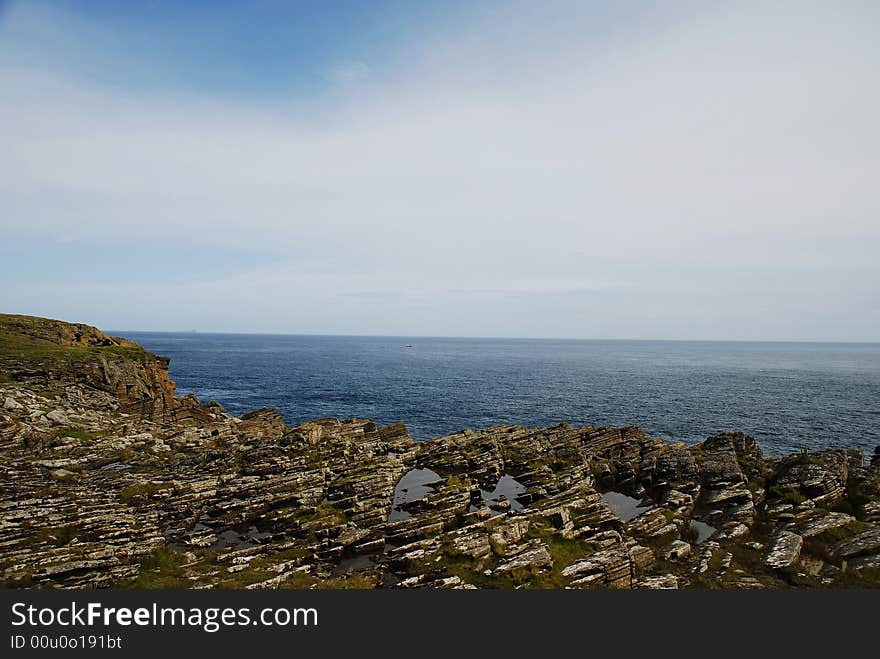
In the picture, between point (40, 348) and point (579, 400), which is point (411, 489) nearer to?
point (40, 348)

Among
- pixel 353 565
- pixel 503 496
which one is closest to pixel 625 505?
pixel 503 496

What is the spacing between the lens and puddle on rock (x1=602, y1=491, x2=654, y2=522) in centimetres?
3428

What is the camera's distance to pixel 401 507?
34094 millimetres

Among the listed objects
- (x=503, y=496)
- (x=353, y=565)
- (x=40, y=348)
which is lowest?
(x=353, y=565)

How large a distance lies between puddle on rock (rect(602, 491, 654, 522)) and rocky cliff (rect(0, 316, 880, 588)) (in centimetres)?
24

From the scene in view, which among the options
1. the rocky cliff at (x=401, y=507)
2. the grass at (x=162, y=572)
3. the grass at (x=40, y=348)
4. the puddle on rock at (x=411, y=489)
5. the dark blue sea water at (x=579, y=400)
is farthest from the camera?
the dark blue sea water at (x=579, y=400)

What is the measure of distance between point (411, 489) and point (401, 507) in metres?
4.57

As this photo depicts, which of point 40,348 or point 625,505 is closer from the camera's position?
point 625,505

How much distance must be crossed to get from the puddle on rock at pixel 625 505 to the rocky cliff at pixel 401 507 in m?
0.24

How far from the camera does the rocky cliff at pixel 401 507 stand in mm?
24094

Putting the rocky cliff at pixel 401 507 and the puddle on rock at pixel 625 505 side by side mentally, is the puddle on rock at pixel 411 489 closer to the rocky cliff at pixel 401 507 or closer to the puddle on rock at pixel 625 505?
the rocky cliff at pixel 401 507

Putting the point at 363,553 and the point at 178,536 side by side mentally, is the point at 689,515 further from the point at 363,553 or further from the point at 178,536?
the point at 178,536

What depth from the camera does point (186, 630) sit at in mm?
14969

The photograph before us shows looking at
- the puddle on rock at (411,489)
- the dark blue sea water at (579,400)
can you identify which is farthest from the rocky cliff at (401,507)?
the dark blue sea water at (579,400)
